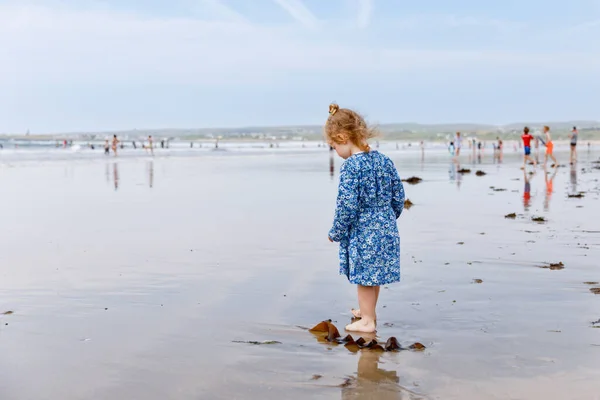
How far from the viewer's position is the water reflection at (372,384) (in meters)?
3.91

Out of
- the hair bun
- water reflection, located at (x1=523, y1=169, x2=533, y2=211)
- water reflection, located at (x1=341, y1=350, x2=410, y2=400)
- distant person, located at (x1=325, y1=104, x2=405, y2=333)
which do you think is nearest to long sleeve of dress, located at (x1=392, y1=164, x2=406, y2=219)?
distant person, located at (x1=325, y1=104, x2=405, y2=333)

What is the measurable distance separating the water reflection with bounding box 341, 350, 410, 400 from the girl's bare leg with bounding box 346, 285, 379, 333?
657mm

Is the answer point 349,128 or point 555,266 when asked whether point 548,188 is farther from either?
point 349,128

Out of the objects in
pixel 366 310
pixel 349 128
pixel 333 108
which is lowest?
pixel 366 310

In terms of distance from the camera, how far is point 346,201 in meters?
5.29

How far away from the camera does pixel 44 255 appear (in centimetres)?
847

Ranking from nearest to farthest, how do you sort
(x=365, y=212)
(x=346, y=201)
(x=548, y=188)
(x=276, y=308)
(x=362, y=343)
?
1. (x=362, y=343)
2. (x=346, y=201)
3. (x=365, y=212)
4. (x=276, y=308)
5. (x=548, y=188)

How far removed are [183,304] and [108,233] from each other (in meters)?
4.68

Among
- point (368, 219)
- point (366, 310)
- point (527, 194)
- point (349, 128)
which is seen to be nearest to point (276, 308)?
point (366, 310)

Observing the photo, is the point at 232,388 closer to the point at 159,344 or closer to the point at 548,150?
the point at 159,344

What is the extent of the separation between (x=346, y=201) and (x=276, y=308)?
1280 mm

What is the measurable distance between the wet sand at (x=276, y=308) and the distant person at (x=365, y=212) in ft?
1.33

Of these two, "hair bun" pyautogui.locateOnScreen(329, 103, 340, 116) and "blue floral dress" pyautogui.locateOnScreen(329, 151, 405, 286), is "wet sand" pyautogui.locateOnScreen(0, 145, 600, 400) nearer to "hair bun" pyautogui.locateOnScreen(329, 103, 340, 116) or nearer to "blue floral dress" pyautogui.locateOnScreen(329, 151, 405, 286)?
"blue floral dress" pyautogui.locateOnScreen(329, 151, 405, 286)

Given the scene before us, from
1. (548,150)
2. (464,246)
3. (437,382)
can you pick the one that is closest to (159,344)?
(437,382)
